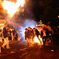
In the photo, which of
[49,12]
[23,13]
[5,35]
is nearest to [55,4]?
[49,12]

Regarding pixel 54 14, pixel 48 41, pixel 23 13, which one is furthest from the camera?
pixel 23 13

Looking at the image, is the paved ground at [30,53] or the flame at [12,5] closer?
the paved ground at [30,53]

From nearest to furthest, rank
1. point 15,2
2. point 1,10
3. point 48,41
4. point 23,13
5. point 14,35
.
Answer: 1. point 48,41
2. point 14,35
3. point 1,10
4. point 15,2
5. point 23,13

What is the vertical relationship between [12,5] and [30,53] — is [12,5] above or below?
above

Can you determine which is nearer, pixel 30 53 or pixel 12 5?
pixel 30 53

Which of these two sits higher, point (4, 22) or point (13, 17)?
point (13, 17)

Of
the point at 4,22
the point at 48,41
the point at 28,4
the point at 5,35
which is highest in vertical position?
the point at 28,4

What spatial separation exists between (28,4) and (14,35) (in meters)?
5.68

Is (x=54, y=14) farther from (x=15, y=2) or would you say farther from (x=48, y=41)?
(x=15, y=2)

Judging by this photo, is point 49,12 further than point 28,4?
No

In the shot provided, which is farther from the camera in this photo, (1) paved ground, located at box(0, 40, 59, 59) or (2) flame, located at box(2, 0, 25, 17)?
(2) flame, located at box(2, 0, 25, 17)

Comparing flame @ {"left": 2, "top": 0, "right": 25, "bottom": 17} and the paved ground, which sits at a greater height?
flame @ {"left": 2, "top": 0, "right": 25, "bottom": 17}

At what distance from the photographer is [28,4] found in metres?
15.3

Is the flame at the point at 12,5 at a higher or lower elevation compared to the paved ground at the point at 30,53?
higher
